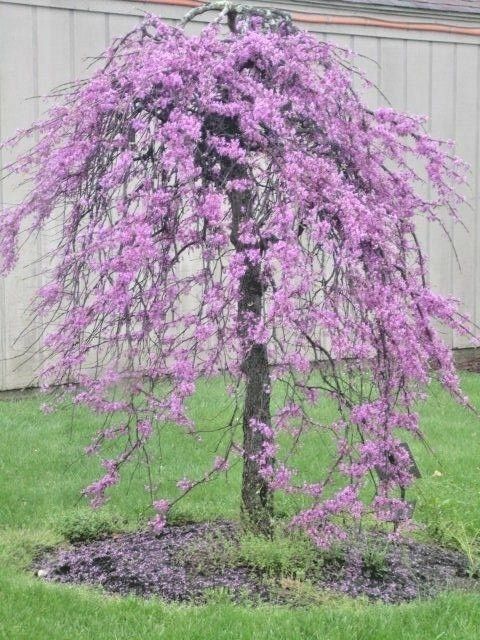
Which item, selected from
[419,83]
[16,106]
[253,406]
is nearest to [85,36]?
[16,106]

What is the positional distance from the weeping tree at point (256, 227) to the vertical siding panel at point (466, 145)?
581 centimetres

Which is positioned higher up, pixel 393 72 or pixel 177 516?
pixel 393 72

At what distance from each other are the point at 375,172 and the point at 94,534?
7.67 ft

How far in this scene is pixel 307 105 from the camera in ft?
13.3

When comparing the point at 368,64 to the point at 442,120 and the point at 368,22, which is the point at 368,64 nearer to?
the point at 368,22

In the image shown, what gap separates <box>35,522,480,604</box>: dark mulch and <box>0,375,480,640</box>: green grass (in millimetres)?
128

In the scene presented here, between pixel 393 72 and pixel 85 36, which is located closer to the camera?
pixel 85 36

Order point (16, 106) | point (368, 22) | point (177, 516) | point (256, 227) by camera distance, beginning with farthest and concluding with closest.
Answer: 1. point (368, 22)
2. point (16, 106)
3. point (177, 516)
4. point (256, 227)

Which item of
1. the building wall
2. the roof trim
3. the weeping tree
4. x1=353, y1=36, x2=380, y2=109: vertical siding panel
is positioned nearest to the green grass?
the weeping tree

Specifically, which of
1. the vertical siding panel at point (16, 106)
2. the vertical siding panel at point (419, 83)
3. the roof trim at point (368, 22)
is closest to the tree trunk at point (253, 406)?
the vertical siding panel at point (16, 106)

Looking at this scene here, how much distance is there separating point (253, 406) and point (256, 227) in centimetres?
109

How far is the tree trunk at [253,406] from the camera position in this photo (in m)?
4.29

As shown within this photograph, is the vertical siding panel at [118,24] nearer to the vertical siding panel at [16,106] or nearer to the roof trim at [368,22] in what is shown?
the roof trim at [368,22]

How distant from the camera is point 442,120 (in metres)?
9.81
